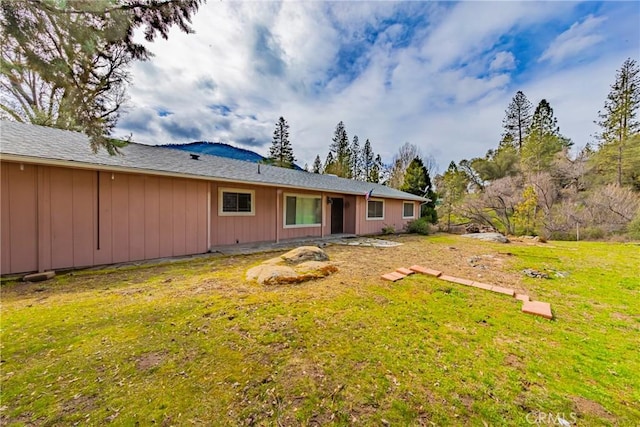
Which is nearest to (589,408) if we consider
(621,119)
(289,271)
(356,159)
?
(289,271)

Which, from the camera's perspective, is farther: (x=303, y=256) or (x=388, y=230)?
(x=388, y=230)

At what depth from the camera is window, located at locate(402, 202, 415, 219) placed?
51.3 feet

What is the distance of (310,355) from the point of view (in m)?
2.31

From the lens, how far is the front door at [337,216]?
12.6m

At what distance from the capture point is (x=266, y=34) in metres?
8.34

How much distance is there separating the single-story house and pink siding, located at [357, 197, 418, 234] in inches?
179

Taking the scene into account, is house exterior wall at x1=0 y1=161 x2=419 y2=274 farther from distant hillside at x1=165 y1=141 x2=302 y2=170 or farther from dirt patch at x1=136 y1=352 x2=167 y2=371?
distant hillside at x1=165 y1=141 x2=302 y2=170

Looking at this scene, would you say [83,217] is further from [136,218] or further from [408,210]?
[408,210]

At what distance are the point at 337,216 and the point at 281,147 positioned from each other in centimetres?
2026

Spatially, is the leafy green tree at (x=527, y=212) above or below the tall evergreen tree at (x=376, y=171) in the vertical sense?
below

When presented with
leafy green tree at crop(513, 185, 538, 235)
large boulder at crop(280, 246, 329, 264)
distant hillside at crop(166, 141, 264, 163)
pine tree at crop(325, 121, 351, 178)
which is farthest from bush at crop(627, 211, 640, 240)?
distant hillside at crop(166, 141, 264, 163)

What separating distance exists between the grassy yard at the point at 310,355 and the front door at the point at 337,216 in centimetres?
828

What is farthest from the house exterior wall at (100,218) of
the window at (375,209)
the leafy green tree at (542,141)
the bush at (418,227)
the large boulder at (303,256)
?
the leafy green tree at (542,141)

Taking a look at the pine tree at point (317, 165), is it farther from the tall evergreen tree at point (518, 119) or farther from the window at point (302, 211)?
the window at point (302, 211)
